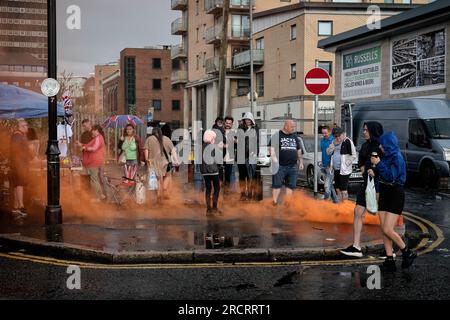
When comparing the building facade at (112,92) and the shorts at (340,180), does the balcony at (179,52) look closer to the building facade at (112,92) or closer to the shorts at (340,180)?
the building facade at (112,92)

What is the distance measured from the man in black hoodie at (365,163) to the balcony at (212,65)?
154ft

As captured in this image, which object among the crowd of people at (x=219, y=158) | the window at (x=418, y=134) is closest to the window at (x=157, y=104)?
the window at (x=418, y=134)

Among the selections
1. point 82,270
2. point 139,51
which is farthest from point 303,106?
point 139,51

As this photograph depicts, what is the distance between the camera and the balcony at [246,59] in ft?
162

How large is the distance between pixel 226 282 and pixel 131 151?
25.5ft

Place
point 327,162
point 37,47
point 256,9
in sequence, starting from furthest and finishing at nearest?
point 256,9 → point 37,47 → point 327,162

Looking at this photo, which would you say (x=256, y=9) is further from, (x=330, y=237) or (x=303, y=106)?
(x=330, y=237)

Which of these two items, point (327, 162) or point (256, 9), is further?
point (256, 9)

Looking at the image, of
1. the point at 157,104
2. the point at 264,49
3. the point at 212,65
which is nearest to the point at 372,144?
the point at 264,49

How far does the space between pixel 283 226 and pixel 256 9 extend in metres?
46.4

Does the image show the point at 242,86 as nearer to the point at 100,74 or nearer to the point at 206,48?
the point at 206,48

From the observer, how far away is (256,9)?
179ft

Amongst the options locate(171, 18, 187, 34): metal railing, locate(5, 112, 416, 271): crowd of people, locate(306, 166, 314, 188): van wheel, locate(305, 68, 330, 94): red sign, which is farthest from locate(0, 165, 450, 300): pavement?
locate(171, 18, 187, 34): metal railing

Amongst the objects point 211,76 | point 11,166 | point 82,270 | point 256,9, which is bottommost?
point 82,270
